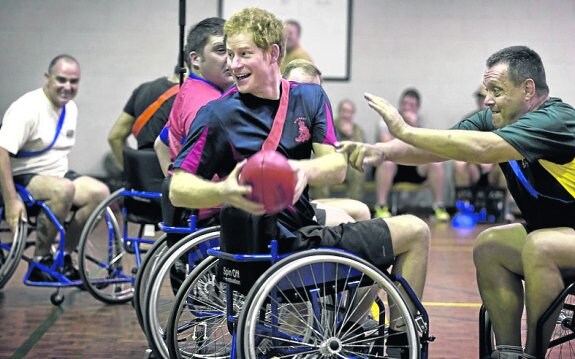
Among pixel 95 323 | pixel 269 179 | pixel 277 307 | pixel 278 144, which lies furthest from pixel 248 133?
pixel 95 323

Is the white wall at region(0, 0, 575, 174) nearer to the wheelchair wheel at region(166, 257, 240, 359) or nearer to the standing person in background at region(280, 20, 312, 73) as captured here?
the standing person in background at region(280, 20, 312, 73)

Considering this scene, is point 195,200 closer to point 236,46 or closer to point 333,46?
point 236,46

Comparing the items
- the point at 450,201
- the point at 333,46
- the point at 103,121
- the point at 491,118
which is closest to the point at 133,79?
the point at 103,121

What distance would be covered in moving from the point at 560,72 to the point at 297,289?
7.10 meters

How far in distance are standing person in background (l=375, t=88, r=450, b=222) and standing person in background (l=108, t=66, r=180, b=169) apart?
3.87 meters

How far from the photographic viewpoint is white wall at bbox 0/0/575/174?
360 inches

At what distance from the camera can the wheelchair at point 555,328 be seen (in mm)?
3201

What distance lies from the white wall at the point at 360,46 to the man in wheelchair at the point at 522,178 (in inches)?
231

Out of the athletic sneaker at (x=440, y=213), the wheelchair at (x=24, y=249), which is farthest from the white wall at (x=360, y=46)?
the wheelchair at (x=24, y=249)

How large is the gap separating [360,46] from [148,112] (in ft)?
15.4

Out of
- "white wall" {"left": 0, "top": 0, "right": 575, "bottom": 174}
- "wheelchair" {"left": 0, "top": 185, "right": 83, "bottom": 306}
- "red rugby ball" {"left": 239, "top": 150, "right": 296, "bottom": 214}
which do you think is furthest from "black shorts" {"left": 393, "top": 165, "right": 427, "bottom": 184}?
"red rugby ball" {"left": 239, "top": 150, "right": 296, "bottom": 214}

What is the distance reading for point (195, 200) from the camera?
2.91m

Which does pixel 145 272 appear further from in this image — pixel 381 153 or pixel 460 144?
pixel 460 144

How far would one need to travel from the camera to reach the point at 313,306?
9.73 feet
